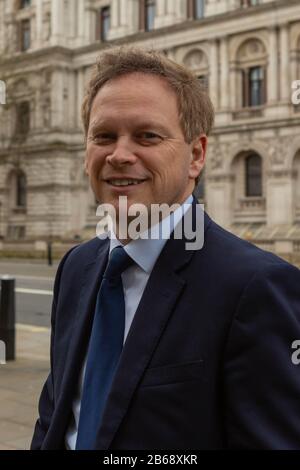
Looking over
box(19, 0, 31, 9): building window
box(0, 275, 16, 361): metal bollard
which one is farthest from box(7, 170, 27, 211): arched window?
box(0, 275, 16, 361): metal bollard

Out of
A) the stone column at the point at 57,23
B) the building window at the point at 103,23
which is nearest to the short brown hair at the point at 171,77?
the stone column at the point at 57,23

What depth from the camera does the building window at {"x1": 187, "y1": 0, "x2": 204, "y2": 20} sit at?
139ft

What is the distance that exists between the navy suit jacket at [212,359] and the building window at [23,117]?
46.8 m

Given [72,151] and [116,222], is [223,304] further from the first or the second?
[72,151]

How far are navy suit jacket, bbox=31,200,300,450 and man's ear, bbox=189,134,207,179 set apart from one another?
28 centimetres

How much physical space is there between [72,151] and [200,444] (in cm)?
Answer: 4578

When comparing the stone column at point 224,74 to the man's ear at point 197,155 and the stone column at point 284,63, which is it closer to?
the stone column at point 284,63

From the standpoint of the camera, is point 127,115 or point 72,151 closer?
point 127,115

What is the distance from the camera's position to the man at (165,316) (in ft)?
6.16

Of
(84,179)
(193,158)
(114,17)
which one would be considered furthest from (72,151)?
(193,158)

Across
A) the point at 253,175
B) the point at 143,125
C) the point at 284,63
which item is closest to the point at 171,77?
the point at 143,125

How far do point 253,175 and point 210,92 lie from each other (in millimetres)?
5811

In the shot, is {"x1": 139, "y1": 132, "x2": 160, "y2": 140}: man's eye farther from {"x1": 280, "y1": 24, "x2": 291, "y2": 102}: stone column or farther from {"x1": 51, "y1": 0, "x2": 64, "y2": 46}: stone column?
{"x1": 51, "y1": 0, "x2": 64, "y2": 46}: stone column

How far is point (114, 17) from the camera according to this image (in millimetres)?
46156
